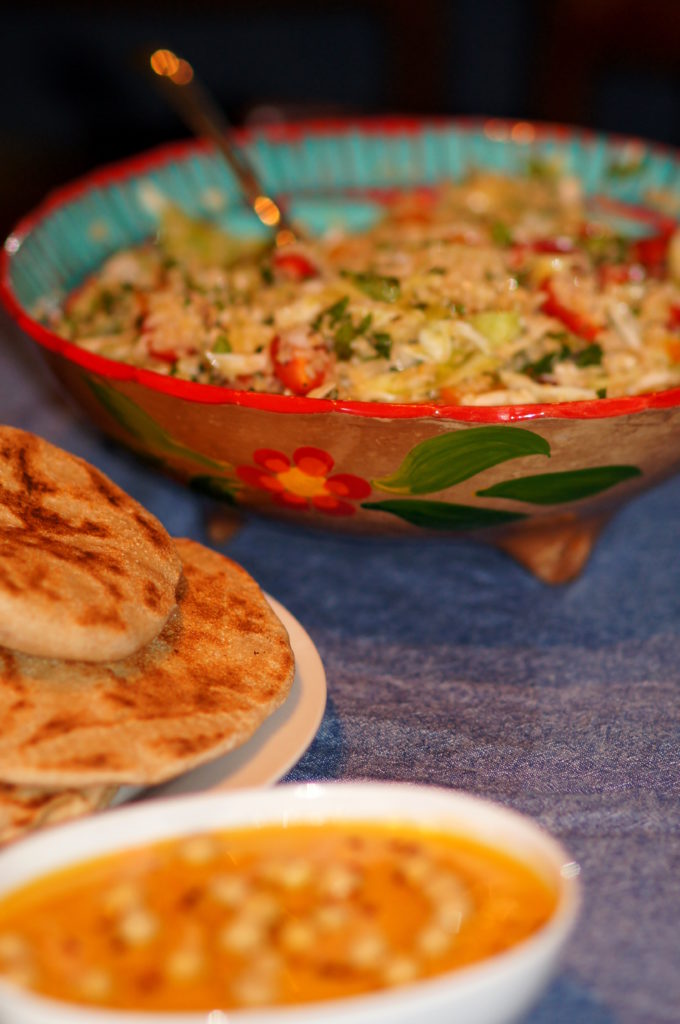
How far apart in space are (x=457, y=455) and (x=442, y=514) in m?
0.20

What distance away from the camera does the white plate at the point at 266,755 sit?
1.59 m

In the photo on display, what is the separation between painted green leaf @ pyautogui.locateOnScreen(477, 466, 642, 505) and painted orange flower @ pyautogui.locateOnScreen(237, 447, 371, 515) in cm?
26

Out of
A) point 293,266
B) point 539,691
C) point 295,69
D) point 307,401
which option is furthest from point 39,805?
point 295,69

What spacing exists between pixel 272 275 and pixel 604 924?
1.90 metres

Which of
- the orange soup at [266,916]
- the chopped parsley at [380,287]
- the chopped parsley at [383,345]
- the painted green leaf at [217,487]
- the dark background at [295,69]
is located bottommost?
the orange soup at [266,916]

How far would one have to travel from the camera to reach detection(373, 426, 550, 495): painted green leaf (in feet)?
6.37

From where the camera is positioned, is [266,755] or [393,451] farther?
[393,451]

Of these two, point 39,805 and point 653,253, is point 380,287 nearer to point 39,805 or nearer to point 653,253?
point 653,253

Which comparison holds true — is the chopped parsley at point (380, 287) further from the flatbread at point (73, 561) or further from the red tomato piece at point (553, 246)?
the flatbread at point (73, 561)

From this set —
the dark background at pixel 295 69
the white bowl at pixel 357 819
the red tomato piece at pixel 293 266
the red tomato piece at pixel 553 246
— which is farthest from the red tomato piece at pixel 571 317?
the dark background at pixel 295 69

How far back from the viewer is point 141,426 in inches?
87.1

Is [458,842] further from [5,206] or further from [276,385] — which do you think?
[5,206]

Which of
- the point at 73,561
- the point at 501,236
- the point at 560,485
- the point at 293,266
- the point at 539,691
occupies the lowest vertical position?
the point at 539,691

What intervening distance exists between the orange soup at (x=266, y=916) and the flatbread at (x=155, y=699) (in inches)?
6.0
